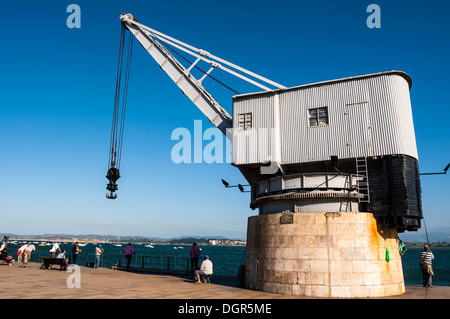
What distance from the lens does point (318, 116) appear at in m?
17.5

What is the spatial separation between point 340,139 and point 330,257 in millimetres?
5557

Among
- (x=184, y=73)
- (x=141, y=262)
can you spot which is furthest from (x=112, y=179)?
(x=141, y=262)

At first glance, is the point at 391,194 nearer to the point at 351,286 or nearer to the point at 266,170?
the point at 351,286

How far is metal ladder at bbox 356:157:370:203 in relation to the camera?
15.8 m

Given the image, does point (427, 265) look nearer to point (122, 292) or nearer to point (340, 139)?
point (340, 139)

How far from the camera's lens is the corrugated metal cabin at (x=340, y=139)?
15.5 metres

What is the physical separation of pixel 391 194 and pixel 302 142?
15.4ft

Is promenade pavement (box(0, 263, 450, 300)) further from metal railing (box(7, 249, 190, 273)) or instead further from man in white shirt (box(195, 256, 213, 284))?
metal railing (box(7, 249, 190, 273))

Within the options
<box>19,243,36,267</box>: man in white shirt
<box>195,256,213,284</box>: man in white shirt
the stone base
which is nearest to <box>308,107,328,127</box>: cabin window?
the stone base

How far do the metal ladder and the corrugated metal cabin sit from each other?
6cm

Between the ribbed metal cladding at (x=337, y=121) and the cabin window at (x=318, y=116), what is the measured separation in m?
0.16

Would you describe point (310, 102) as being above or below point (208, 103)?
below
